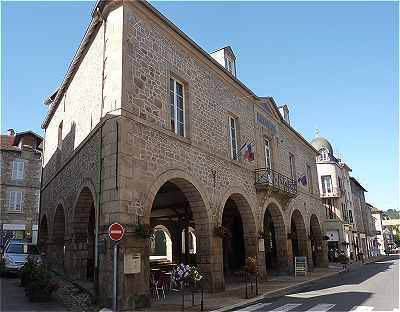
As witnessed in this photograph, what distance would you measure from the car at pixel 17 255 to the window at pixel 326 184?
92.6ft

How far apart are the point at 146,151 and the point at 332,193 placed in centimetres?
2943

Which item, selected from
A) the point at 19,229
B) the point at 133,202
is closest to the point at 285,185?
the point at 133,202

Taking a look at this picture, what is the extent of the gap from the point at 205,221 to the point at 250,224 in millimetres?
3879

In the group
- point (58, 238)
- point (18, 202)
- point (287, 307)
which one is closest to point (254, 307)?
Result: point (287, 307)

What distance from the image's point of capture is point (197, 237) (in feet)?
39.7

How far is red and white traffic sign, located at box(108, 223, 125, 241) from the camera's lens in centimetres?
780

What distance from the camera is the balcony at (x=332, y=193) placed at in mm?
35125

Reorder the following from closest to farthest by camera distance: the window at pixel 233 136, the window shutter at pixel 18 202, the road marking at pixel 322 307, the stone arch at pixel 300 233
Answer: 1. the road marking at pixel 322 307
2. the window at pixel 233 136
3. the stone arch at pixel 300 233
4. the window shutter at pixel 18 202

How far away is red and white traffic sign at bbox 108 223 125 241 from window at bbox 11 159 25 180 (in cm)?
2351

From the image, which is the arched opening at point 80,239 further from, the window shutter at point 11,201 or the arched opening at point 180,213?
the window shutter at point 11,201

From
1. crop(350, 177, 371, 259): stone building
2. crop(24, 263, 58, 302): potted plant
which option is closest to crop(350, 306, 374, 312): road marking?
crop(24, 263, 58, 302): potted plant

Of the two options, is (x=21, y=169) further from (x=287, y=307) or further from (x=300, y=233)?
(x=287, y=307)

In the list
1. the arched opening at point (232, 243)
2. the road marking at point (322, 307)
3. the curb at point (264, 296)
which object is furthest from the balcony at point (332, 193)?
the road marking at point (322, 307)

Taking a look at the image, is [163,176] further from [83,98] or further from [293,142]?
[293,142]
